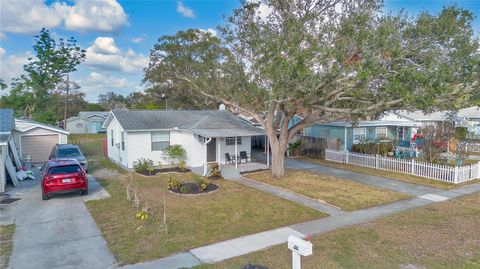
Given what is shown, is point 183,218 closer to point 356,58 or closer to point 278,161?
point 278,161

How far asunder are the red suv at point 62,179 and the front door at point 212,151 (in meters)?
8.73

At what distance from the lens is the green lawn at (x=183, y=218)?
8375 millimetres

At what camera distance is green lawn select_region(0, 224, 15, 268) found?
7496 millimetres

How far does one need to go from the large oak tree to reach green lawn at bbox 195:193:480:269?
4.62 m

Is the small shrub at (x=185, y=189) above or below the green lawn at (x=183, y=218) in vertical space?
above

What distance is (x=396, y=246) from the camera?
8312 millimetres

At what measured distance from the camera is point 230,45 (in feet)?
54.1

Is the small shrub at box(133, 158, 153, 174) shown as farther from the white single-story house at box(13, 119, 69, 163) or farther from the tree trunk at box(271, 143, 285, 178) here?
the white single-story house at box(13, 119, 69, 163)

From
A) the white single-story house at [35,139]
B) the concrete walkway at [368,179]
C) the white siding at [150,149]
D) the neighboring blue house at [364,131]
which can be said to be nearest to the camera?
the concrete walkway at [368,179]

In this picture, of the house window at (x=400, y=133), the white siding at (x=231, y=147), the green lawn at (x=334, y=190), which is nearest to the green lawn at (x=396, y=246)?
the green lawn at (x=334, y=190)

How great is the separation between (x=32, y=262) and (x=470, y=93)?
16.0m

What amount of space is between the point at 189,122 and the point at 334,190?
10575 mm

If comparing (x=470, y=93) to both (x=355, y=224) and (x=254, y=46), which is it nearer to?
(x=355, y=224)

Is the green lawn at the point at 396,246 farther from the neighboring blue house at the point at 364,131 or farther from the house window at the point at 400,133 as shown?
the house window at the point at 400,133
